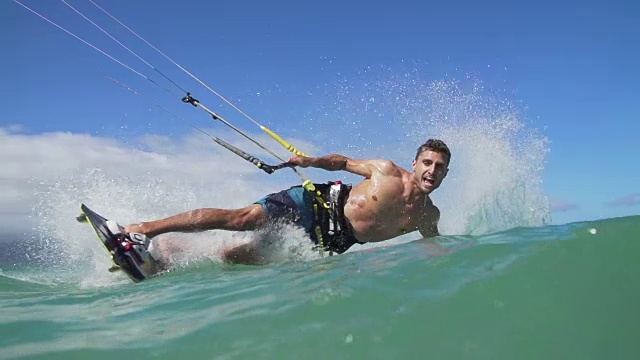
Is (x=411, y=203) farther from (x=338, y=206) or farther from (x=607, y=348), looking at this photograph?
(x=607, y=348)

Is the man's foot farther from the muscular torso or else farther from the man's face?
the man's face

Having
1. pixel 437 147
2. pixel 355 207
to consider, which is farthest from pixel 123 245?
pixel 437 147

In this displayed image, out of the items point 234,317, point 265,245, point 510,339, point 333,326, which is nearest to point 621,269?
point 510,339

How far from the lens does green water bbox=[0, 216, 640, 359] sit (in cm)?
335

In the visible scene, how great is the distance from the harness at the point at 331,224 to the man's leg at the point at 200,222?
1.03 m

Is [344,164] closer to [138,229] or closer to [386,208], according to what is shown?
[386,208]

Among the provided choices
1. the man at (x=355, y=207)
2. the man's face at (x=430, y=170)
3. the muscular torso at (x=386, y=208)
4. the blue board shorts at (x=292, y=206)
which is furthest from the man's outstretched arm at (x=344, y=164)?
the blue board shorts at (x=292, y=206)

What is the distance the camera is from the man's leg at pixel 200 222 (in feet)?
22.3

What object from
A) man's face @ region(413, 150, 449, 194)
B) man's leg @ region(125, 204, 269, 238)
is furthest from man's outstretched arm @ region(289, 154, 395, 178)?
man's leg @ region(125, 204, 269, 238)

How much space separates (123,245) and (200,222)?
941 mm

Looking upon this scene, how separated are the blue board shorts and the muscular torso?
0.55 m

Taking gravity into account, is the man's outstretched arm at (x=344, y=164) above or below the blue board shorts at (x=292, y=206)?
above

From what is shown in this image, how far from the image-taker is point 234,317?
3.96 metres

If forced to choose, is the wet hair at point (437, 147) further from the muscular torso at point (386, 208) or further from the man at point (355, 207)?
the muscular torso at point (386, 208)
